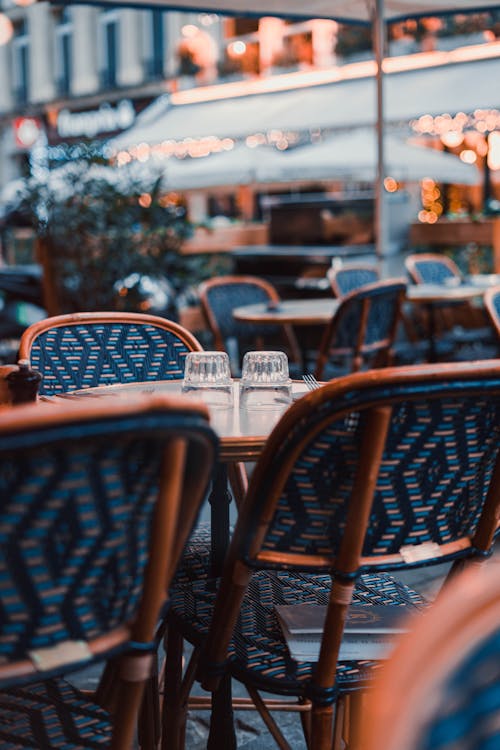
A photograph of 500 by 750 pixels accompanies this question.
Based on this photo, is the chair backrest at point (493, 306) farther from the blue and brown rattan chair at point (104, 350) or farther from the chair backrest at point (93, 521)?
the chair backrest at point (93, 521)

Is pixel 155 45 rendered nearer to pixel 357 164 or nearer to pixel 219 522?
pixel 357 164

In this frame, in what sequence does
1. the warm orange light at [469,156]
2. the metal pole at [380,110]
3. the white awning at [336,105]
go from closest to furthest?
the metal pole at [380,110] → the white awning at [336,105] → the warm orange light at [469,156]

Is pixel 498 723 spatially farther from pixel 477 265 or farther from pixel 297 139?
pixel 297 139

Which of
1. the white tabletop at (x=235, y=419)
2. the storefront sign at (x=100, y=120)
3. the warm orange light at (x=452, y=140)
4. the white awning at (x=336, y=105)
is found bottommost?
the white tabletop at (x=235, y=419)

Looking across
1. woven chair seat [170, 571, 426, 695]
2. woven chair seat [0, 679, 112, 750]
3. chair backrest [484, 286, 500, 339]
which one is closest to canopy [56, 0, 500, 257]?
chair backrest [484, 286, 500, 339]

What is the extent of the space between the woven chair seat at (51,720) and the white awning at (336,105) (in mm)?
8023

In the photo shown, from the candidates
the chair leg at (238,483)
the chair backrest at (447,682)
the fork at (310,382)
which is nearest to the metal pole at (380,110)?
the chair leg at (238,483)

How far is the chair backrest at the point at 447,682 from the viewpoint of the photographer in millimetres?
744

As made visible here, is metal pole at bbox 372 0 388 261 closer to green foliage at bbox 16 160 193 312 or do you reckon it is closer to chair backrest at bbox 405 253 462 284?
chair backrest at bbox 405 253 462 284

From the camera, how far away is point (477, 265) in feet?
30.8

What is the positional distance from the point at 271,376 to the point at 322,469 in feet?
2.24

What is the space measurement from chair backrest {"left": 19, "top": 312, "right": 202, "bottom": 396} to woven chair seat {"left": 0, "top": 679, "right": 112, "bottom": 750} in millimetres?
1273

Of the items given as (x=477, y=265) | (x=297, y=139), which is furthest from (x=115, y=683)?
(x=297, y=139)

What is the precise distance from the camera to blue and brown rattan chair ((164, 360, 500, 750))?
1.62 m
